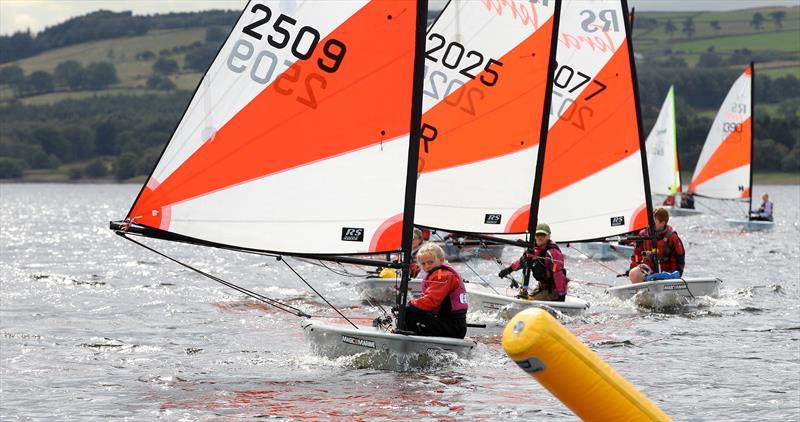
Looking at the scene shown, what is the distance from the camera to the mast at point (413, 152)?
37.0 feet

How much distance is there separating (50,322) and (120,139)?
451 ft

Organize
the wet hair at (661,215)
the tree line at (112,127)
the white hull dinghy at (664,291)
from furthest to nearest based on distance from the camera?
1. the tree line at (112,127)
2. the wet hair at (661,215)
3. the white hull dinghy at (664,291)

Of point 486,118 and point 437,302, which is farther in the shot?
point 486,118

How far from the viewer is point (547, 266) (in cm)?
1529

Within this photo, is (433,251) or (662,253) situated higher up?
(662,253)

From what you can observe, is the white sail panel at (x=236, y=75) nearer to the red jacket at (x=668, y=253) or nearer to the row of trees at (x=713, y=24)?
the red jacket at (x=668, y=253)

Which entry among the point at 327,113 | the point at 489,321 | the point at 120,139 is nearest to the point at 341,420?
the point at 327,113

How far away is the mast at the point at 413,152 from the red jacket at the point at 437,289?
0.65 ft

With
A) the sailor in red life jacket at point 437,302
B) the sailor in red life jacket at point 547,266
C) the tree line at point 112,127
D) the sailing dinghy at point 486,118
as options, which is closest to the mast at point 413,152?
the sailor in red life jacket at point 437,302

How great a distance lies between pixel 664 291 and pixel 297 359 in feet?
22.2

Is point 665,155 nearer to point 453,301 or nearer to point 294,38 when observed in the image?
point 453,301

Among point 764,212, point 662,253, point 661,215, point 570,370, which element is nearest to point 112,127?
point 764,212

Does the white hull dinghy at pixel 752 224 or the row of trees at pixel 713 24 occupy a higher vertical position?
the row of trees at pixel 713 24

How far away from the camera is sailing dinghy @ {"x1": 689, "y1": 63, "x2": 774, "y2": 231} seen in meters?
43.1
